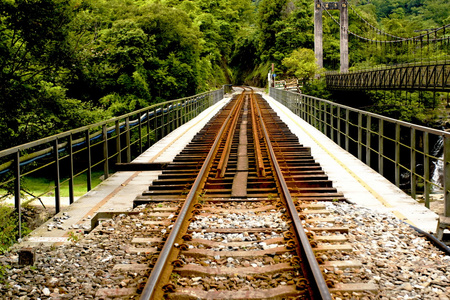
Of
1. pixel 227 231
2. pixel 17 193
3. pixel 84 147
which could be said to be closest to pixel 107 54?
pixel 84 147

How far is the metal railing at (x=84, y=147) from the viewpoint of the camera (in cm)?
624

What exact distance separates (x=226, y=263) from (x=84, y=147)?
11.5 m

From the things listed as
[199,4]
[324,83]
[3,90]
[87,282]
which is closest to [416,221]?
[87,282]

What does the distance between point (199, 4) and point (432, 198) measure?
175ft

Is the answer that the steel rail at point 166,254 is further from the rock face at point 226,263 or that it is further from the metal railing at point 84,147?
the metal railing at point 84,147

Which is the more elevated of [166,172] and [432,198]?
[166,172]

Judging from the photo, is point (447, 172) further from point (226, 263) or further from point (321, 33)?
point (321, 33)

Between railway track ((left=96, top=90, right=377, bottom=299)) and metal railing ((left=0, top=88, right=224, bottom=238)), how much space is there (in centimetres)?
132

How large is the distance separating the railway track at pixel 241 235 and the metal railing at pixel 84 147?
1.32 meters

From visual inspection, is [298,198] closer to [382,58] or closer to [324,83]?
[324,83]

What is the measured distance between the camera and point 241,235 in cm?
540

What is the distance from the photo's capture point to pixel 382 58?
5928cm

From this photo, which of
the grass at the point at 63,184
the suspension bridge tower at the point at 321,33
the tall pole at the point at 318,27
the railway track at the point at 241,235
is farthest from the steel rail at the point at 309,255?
the suspension bridge tower at the point at 321,33

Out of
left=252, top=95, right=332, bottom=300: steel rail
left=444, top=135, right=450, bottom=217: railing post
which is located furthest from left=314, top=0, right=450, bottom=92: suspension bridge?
left=252, top=95, right=332, bottom=300: steel rail
